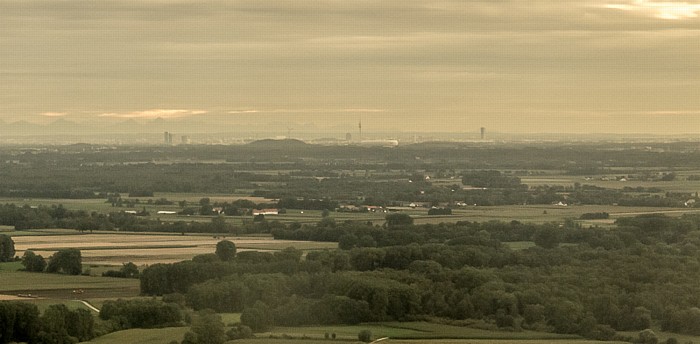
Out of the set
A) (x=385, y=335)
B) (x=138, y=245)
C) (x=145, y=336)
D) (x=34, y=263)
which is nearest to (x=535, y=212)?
(x=138, y=245)

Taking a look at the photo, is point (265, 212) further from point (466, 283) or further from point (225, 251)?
point (466, 283)

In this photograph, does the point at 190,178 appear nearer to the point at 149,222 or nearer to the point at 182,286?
the point at 149,222

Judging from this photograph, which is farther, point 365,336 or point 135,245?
point 135,245

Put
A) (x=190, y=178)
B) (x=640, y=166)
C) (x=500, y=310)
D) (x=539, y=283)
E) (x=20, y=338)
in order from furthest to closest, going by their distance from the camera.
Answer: (x=640, y=166)
(x=190, y=178)
(x=539, y=283)
(x=500, y=310)
(x=20, y=338)

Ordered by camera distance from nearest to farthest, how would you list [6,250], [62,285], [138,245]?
[62,285] → [6,250] → [138,245]

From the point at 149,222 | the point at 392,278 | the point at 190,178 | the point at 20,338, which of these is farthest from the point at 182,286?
the point at 190,178

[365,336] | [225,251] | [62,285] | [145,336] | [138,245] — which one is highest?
[225,251]

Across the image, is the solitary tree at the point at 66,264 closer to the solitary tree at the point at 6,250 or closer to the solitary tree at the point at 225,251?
the solitary tree at the point at 6,250

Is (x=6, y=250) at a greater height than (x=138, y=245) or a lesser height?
greater

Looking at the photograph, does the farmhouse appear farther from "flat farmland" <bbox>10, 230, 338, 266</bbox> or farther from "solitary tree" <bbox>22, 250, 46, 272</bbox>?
"solitary tree" <bbox>22, 250, 46, 272</bbox>
